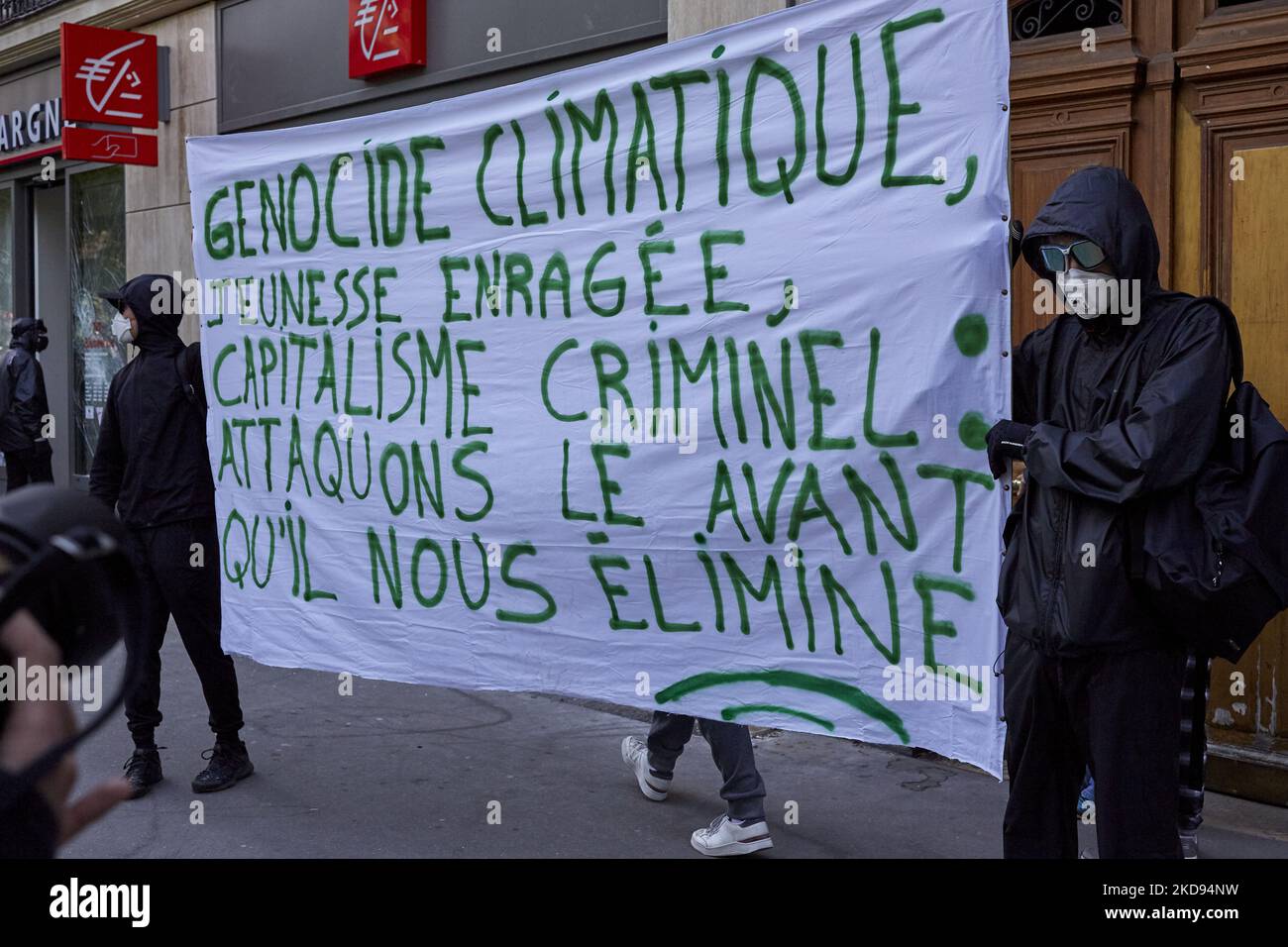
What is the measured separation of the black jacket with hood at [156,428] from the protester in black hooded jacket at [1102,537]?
3.38 metres

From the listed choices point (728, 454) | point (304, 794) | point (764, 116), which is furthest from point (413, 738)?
point (764, 116)

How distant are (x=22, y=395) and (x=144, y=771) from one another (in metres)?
7.09

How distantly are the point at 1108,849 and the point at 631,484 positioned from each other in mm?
1692

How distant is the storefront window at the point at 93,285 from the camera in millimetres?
13141

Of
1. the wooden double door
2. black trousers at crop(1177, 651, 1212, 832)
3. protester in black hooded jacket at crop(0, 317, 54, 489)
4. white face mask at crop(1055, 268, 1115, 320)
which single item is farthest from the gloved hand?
protester in black hooded jacket at crop(0, 317, 54, 489)

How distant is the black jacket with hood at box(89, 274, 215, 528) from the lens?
536 centimetres

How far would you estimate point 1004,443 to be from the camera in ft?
10.5

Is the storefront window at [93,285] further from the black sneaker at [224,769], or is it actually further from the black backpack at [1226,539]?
the black backpack at [1226,539]

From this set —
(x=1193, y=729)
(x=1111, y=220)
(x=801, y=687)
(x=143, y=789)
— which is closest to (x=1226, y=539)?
(x=1111, y=220)

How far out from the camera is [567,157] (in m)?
4.25

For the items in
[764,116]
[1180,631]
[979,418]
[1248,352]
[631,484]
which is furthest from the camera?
[1248,352]

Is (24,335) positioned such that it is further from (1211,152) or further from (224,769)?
(1211,152)

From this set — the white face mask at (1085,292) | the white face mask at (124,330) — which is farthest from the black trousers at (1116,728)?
the white face mask at (124,330)

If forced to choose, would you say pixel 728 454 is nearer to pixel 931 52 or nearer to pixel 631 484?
pixel 631 484
